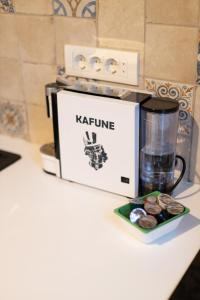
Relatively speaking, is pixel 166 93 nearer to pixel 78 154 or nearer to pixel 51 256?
pixel 78 154

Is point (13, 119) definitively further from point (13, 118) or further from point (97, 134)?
point (97, 134)

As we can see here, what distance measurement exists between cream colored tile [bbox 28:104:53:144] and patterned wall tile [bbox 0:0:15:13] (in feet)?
1.05

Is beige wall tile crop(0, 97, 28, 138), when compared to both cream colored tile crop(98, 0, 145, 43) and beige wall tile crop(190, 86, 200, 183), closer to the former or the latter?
cream colored tile crop(98, 0, 145, 43)

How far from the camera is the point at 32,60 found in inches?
58.0

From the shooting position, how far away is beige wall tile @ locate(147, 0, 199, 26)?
1138 mm

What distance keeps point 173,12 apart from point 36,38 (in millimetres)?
476

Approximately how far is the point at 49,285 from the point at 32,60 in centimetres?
80

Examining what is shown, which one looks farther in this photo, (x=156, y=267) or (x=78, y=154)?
(x=78, y=154)

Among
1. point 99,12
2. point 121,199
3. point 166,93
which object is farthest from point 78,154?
point 99,12

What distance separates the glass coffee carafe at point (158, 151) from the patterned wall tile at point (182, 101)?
5 cm

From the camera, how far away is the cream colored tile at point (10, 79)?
153 centimetres

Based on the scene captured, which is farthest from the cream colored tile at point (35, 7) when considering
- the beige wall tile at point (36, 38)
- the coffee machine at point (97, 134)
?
the coffee machine at point (97, 134)

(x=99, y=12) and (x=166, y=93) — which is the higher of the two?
(x=99, y=12)

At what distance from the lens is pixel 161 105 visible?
116 centimetres
